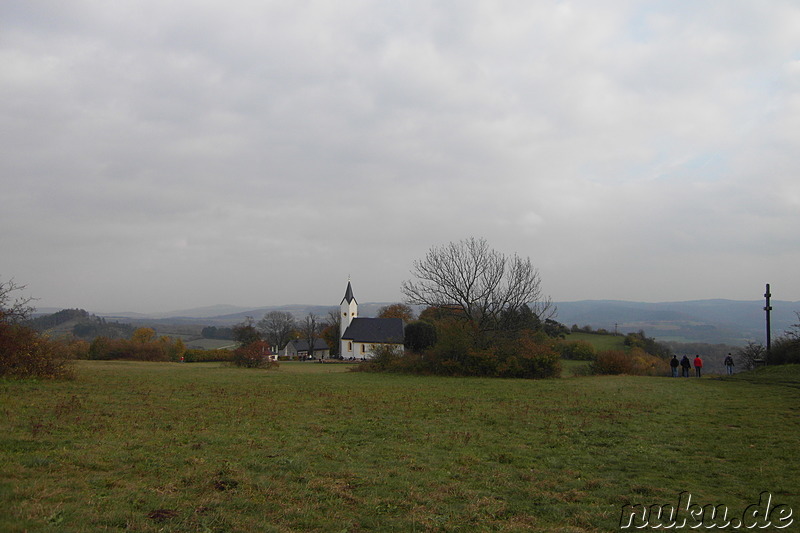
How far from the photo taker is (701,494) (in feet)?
19.9

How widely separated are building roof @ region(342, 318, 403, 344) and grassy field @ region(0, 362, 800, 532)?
52864 millimetres

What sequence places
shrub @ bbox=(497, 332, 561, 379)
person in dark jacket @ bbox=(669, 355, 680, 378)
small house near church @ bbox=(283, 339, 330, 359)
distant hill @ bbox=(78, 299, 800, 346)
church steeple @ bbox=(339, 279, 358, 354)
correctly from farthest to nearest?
1. distant hill @ bbox=(78, 299, 800, 346)
2. small house near church @ bbox=(283, 339, 330, 359)
3. church steeple @ bbox=(339, 279, 358, 354)
4. person in dark jacket @ bbox=(669, 355, 680, 378)
5. shrub @ bbox=(497, 332, 561, 379)

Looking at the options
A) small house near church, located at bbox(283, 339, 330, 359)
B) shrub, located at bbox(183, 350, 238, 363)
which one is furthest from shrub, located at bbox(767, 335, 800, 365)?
small house near church, located at bbox(283, 339, 330, 359)

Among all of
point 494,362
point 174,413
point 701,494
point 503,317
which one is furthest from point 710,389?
point 174,413

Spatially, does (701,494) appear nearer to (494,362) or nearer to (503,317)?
(494,362)

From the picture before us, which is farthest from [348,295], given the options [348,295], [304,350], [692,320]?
[692,320]

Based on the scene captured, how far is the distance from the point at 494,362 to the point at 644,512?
22.2m

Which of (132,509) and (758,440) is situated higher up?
(132,509)

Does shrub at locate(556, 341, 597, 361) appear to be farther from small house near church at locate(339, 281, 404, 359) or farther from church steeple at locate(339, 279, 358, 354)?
church steeple at locate(339, 279, 358, 354)

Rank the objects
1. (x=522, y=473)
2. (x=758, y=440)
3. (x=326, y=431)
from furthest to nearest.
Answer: (x=326, y=431)
(x=758, y=440)
(x=522, y=473)

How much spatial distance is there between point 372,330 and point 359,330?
1976 millimetres

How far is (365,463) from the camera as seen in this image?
7.32m

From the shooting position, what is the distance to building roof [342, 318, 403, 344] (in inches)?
2613

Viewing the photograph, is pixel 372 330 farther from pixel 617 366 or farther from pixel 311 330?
pixel 617 366
